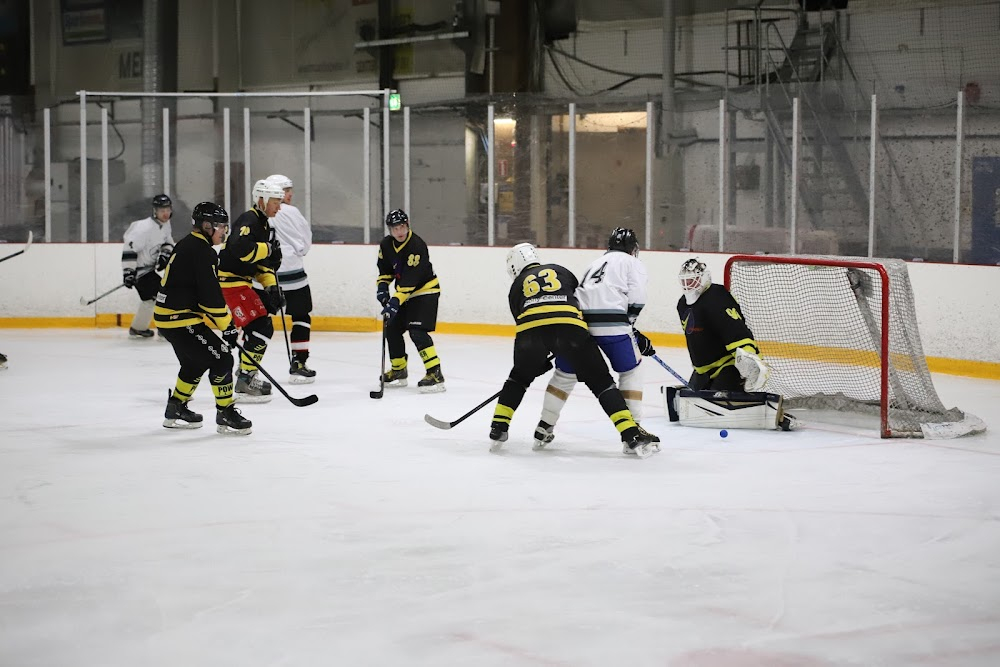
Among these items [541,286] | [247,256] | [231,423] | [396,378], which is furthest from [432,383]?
[541,286]

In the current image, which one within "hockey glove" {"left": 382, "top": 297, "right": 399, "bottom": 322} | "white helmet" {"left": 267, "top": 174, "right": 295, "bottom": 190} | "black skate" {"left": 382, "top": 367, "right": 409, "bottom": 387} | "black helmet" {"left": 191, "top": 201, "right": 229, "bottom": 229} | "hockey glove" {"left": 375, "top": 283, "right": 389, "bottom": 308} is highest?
"white helmet" {"left": 267, "top": 174, "right": 295, "bottom": 190}

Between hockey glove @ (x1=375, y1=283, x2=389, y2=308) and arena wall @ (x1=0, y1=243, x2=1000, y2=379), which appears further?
arena wall @ (x1=0, y1=243, x2=1000, y2=379)

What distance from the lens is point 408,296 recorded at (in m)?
7.33

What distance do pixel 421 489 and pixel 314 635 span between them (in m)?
1.65

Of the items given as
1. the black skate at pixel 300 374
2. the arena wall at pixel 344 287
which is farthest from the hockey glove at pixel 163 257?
the black skate at pixel 300 374

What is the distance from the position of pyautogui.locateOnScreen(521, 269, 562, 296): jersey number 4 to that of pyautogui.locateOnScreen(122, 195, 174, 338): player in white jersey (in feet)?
16.5

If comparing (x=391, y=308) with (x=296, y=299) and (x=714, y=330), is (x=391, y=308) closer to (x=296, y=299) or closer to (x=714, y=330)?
(x=296, y=299)

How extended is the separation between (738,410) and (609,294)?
94 cm

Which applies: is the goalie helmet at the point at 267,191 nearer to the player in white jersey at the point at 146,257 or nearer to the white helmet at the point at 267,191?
the white helmet at the point at 267,191

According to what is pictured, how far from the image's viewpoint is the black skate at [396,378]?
7.42m

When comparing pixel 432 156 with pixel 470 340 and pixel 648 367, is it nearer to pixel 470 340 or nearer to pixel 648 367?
pixel 470 340

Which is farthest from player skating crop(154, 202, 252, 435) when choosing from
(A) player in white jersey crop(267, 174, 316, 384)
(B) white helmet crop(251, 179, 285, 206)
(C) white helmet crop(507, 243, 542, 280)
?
(A) player in white jersey crop(267, 174, 316, 384)

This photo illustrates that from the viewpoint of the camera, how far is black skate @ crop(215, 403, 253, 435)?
228 inches

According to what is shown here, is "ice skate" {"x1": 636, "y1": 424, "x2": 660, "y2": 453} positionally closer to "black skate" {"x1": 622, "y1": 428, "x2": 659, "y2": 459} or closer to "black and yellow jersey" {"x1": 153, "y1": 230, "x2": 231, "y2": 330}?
"black skate" {"x1": 622, "y1": 428, "x2": 659, "y2": 459}
